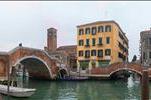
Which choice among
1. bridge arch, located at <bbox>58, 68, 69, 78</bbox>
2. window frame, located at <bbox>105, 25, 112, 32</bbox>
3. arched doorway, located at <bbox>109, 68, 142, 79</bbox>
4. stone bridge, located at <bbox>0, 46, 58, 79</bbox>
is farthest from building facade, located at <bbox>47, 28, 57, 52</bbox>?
window frame, located at <bbox>105, 25, 112, 32</bbox>

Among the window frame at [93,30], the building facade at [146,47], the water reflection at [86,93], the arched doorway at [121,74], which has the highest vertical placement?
the window frame at [93,30]

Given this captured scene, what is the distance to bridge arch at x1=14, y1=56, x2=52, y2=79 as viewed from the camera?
35875mm

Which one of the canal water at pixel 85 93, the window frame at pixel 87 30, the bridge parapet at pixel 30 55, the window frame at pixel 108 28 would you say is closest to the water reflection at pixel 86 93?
the canal water at pixel 85 93

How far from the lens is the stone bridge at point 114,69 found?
3859 centimetres

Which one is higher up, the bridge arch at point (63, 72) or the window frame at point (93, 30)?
the window frame at point (93, 30)

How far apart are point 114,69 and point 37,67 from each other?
9158 millimetres

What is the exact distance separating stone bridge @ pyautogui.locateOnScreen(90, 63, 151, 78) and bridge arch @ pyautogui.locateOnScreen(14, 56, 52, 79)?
19.5 feet

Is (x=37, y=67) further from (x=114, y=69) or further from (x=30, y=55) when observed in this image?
(x=114, y=69)

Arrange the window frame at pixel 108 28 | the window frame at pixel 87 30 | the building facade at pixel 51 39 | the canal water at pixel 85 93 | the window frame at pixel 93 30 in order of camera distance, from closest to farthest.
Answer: the canal water at pixel 85 93 → the window frame at pixel 108 28 → the window frame at pixel 93 30 → the window frame at pixel 87 30 → the building facade at pixel 51 39

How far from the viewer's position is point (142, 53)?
46.4 metres

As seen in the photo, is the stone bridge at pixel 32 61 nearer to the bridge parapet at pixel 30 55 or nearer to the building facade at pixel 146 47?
the bridge parapet at pixel 30 55

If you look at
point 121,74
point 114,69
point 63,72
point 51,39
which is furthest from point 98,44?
point 51,39

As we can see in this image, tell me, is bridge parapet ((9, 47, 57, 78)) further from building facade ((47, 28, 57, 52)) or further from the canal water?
building facade ((47, 28, 57, 52))

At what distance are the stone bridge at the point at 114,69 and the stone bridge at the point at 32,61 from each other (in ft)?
17.4
